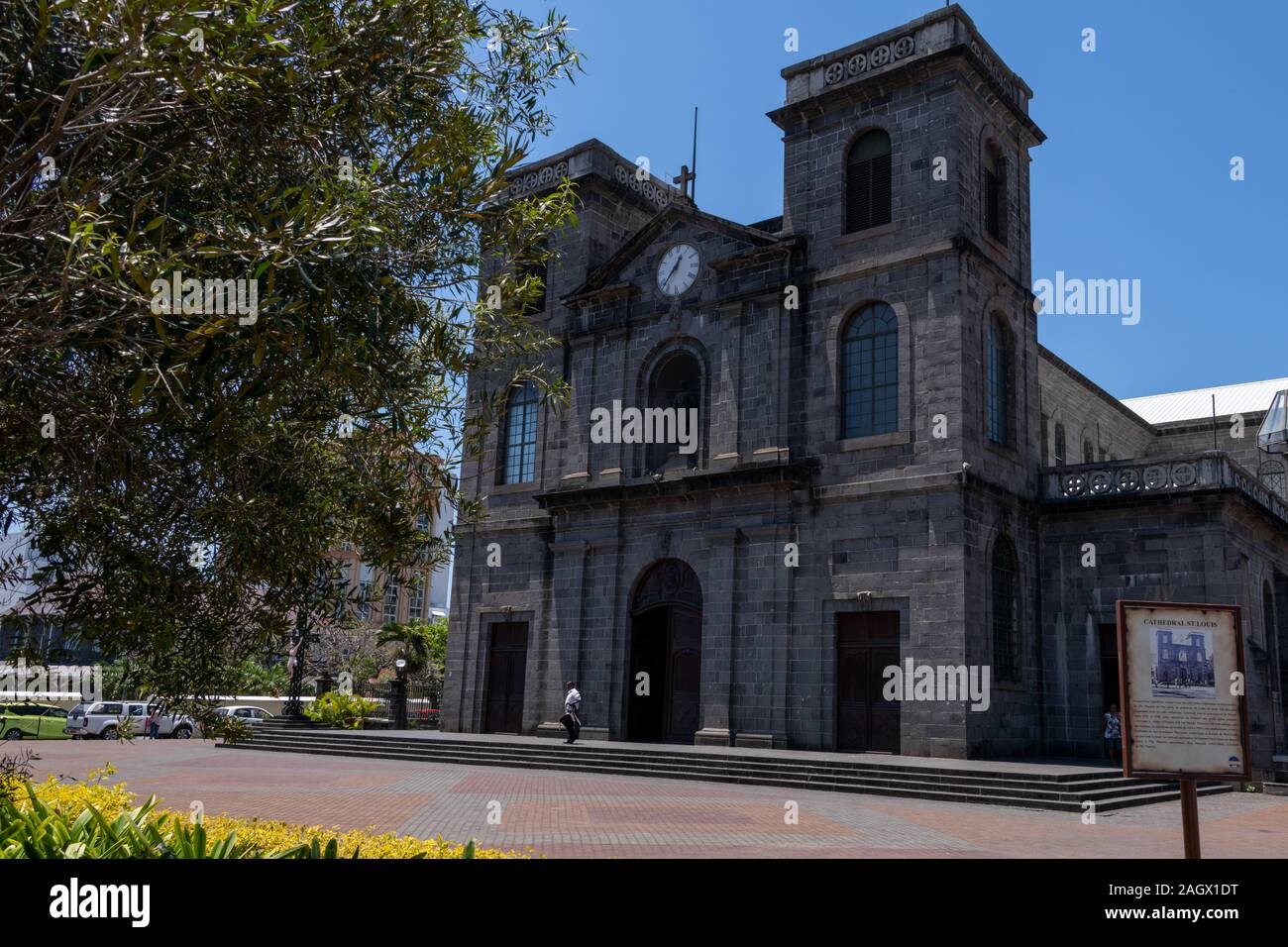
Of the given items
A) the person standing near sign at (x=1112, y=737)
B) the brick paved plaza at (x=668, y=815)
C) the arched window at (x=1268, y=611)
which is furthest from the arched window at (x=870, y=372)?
the arched window at (x=1268, y=611)

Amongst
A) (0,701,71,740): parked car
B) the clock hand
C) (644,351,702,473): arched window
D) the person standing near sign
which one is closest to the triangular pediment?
the clock hand

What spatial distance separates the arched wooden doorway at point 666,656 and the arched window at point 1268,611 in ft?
48.7

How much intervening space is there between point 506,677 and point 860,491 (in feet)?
41.0

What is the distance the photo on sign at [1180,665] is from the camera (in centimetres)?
857

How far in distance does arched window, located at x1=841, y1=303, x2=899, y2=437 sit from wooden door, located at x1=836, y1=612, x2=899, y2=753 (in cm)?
470

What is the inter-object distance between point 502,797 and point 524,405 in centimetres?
1748

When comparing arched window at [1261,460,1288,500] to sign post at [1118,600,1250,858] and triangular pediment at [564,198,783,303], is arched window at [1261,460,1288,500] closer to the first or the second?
triangular pediment at [564,198,783,303]

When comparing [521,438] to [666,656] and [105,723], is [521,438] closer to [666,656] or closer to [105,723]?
[666,656]

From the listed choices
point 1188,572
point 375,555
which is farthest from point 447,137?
point 1188,572

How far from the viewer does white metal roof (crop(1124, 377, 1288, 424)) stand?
4828 centimetres

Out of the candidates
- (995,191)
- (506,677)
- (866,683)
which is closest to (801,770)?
(866,683)

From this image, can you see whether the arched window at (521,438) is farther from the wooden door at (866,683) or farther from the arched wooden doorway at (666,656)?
the wooden door at (866,683)

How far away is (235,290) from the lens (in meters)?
6.21

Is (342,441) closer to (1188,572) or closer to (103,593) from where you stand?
(103,593)
